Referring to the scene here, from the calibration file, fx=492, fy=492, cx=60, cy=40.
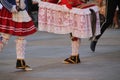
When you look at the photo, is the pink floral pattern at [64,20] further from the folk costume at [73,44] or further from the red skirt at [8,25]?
the red skirt at [8,25]

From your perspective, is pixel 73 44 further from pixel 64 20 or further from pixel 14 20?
pixel 14 20

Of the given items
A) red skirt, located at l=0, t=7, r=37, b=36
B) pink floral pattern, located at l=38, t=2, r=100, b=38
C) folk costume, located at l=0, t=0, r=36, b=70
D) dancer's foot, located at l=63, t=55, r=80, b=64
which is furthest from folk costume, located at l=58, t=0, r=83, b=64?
red skirt, located at l=0, t=7, r=37, b=36

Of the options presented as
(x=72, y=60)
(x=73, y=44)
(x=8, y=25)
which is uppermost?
(x=8, y=25)

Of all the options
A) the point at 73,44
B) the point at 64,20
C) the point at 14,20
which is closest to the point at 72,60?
the point at 73,44

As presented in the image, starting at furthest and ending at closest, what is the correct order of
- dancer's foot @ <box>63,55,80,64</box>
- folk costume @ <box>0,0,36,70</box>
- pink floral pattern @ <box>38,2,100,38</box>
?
dancer's foot @ <box>63,55,80,64</box>
pink floral pattern @ <box>38,2,100,38</box>
folk costume @ <box>0,0,36,70</box>

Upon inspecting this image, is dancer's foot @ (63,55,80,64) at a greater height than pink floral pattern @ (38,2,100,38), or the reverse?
pink floral pattern @ (38,2,100,38)

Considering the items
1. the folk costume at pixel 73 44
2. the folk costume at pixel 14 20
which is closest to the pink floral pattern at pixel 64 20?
the folk costume at pixel 73 44

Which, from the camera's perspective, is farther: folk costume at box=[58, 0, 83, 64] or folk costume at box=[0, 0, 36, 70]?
folk costume at box=[58, 0, 83, 64]

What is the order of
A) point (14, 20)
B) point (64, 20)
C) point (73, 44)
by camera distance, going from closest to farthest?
point (14, 20) < point (64, 20) < point (73, 44)

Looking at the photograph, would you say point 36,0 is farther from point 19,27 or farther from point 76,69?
point 76,69

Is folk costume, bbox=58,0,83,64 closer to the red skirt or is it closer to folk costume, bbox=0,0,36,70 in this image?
folk costume, bbox=0,0,36,70

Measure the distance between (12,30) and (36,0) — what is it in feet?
2.72

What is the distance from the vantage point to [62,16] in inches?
357

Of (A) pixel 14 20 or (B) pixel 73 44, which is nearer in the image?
(A) pixel 14 20
